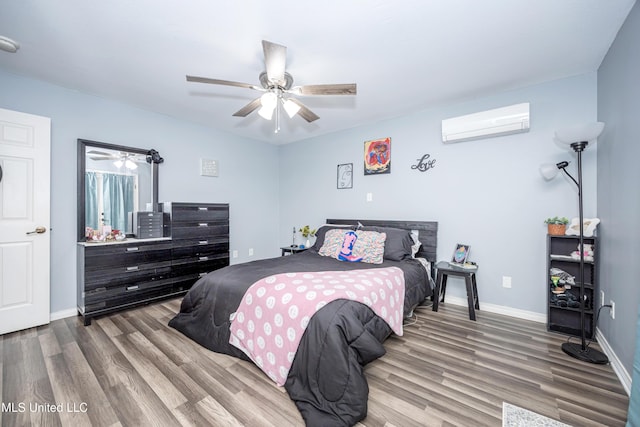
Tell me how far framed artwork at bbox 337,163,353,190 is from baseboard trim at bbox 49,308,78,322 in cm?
368

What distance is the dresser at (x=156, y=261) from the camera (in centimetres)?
273

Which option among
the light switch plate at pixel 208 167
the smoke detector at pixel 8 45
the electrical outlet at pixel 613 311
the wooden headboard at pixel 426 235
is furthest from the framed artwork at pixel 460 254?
the smoke detector at pixel 8 45

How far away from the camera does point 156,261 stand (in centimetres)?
314

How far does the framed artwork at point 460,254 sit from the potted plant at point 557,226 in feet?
2.56

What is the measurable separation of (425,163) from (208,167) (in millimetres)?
3215

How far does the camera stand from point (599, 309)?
2.24 metres

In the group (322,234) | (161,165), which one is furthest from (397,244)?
(161,165)

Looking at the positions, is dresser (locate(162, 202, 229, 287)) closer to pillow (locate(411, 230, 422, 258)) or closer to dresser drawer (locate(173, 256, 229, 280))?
dresser drawer (locate(173, 256, 229, 280))

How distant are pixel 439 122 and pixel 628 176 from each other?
6.10ft

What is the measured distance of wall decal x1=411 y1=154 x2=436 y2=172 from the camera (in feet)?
11.1

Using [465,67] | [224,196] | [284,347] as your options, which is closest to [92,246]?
[224,196]

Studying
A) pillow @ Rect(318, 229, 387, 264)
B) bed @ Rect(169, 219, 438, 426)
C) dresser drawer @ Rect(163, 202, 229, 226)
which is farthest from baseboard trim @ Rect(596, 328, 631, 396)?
dresser drawer @ Rect(163, 202, 229, 226)

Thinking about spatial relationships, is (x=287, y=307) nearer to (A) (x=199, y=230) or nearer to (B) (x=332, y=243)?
(B) (x=332, y=243)

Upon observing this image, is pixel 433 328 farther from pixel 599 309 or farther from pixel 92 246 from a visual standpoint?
pixel 92 246
